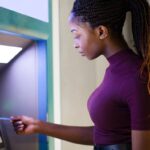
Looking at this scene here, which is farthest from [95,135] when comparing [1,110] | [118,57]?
[1,110]

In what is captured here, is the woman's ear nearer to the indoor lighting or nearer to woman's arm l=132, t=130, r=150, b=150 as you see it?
woman's arm l=132, t=130, r=150, b=150

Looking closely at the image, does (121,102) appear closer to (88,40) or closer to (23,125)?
(88,40)

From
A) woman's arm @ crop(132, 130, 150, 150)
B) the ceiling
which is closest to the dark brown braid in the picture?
woman's arm @ crop(132, 130, 150, 150)

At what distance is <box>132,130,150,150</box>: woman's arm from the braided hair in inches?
9.3

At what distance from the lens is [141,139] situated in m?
0.93

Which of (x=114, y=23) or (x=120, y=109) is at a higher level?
(x=114, y=23)

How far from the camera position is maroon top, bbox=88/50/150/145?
92 centimetres

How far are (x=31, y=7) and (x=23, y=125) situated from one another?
574mm

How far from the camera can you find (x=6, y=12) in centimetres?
126

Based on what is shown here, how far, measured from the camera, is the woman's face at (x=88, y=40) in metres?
1.05

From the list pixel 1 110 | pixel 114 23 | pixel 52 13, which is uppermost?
pixel 52 13

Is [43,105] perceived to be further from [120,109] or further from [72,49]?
[120,109]

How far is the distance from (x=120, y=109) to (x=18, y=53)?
2.17 ft

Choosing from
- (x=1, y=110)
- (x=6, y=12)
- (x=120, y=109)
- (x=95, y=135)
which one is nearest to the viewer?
(x=120, y=109)
